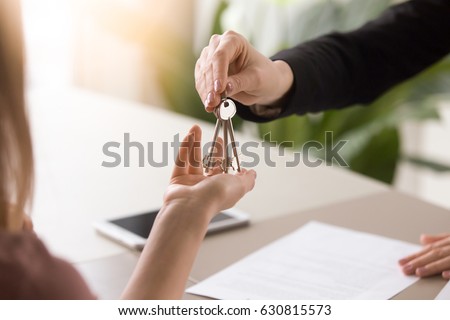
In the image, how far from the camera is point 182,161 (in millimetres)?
905

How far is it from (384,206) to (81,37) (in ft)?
7.14

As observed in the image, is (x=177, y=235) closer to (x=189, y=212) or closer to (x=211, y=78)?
(x=189, y=212)

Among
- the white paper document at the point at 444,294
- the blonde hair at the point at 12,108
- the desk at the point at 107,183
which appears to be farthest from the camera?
the desk at the point at 107,183

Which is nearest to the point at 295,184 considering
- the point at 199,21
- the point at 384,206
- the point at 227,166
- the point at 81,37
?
the point at 384,206

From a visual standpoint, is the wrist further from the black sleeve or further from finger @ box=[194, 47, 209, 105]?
the black sleeve

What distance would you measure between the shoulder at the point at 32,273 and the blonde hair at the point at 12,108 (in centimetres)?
6

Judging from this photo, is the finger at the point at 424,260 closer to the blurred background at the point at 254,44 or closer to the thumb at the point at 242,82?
the thumb at the point at 242,82

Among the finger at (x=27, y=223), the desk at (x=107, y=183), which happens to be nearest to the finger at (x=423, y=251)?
the desk at (x=107, y=183)

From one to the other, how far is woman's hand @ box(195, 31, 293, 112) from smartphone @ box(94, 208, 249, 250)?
224mm

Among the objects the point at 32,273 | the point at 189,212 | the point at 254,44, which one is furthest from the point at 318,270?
the point at 254,44

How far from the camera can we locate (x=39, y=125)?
194cm

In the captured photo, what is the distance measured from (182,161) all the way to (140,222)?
1.26 feet

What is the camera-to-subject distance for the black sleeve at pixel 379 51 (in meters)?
1.33

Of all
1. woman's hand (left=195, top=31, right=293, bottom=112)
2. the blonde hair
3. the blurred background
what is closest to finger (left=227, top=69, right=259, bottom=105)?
woman's hand (left=195, top=31, right=293, bottom=112)
